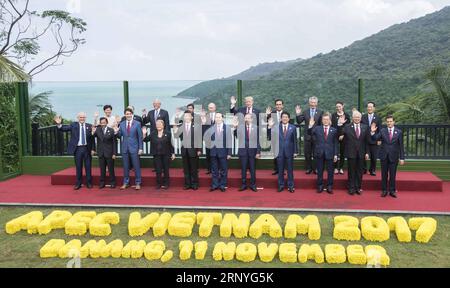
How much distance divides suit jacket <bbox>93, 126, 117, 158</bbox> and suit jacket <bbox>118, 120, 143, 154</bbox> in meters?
0.28

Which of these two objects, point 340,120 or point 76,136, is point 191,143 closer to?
point 76,136

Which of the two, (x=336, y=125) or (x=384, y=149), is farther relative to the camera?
(x=336, y=125)

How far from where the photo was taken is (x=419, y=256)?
777 centimetres

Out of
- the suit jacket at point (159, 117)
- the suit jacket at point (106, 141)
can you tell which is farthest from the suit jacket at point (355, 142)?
the suit jacket at point (106, 141)

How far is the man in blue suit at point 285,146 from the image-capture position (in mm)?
11398

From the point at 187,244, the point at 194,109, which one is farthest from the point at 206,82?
the point at 187,244

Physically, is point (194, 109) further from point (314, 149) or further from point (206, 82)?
point (314, 149)

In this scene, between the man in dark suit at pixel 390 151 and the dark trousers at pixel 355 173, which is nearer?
the man in dark suit at pixel 390 151

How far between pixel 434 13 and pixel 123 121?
38.8 m

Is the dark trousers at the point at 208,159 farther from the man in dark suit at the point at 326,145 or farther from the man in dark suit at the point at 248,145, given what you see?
the man in dark suit at the point at 326,145

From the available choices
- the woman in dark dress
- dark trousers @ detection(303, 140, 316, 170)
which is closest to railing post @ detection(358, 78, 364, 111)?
dark trousers @ detection(303, 140, 316, 170)

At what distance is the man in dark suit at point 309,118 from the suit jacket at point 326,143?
0.70m

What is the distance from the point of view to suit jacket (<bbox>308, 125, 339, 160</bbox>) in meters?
11.2

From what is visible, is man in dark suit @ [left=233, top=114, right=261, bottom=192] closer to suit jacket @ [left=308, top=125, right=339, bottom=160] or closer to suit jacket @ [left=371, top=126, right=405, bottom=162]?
suit jacket @ [left=308, top=125, right=339, bottom=160]
